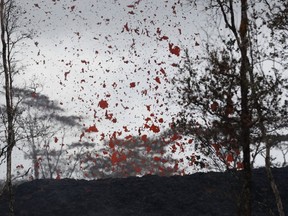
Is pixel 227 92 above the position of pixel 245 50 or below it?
below

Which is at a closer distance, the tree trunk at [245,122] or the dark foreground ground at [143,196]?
the tree trunk at [245,122]

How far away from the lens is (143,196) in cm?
2020

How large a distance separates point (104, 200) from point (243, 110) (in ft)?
36.7

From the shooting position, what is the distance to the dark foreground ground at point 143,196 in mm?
18656

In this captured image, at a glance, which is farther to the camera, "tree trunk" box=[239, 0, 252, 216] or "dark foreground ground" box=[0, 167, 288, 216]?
"dark foreground ground" box=[0, 167, 288, 216]

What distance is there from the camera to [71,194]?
68.1ft

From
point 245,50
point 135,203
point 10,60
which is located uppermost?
point 10,60

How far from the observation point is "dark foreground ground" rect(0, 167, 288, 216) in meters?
18.7

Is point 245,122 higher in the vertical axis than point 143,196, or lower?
higher

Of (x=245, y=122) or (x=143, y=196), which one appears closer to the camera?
(x=245, y=122)

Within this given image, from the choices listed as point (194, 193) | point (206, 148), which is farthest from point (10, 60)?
point (194, 193)

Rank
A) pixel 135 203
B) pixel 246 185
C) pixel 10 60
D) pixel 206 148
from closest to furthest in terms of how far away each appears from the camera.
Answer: pixel 246 185 → pixel 206 148 → pixel 10 60 → pixel 135 203

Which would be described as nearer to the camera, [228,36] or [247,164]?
[247,164]

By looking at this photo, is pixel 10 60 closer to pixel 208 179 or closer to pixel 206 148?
pixel 206 148
